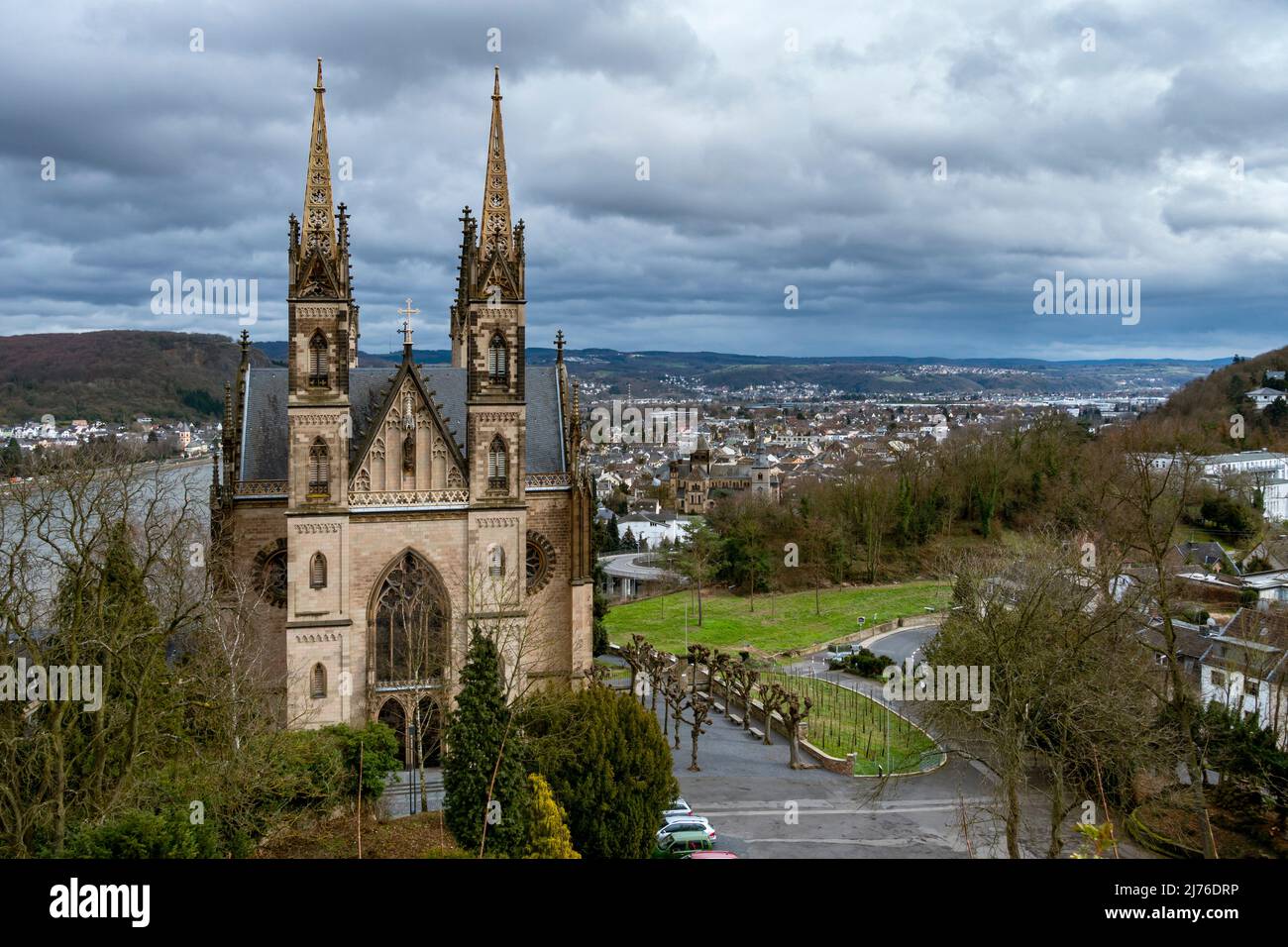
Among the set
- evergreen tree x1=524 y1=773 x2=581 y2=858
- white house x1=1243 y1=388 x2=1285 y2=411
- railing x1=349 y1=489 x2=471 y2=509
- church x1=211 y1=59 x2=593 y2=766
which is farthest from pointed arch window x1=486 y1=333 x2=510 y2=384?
white house x1=1243 y1=388 x2=1285 y2=411

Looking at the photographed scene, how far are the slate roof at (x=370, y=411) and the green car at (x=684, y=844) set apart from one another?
569 inches

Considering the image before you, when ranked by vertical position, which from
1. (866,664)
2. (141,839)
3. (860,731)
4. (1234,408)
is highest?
(1234,408)

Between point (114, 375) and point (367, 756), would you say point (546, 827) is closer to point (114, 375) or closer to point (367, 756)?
point (367, 756)

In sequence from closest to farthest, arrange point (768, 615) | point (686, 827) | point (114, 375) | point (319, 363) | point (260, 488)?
point (686, 827) < point (319, 363) < point (260, 488) < point (768, 615) < point (114, 375)

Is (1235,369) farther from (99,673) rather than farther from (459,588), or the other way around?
(99,673)

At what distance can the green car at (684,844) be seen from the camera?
2706cm

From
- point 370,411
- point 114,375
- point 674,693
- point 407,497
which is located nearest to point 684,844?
point 674,693

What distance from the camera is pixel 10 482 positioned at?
23.5 meters

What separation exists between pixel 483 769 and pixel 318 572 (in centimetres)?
1192

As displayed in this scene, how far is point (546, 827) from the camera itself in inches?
917

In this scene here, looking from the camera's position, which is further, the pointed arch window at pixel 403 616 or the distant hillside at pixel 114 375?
the distant hillside at pixel 114 375

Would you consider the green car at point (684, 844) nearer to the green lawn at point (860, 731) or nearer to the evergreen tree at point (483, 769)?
the evergreen tree at point (483, 769)

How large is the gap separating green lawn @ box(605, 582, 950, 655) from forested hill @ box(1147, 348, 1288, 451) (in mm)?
28624

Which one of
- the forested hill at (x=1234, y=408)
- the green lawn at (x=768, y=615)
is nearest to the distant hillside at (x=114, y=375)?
the green lawn at (x=768, y=615)
